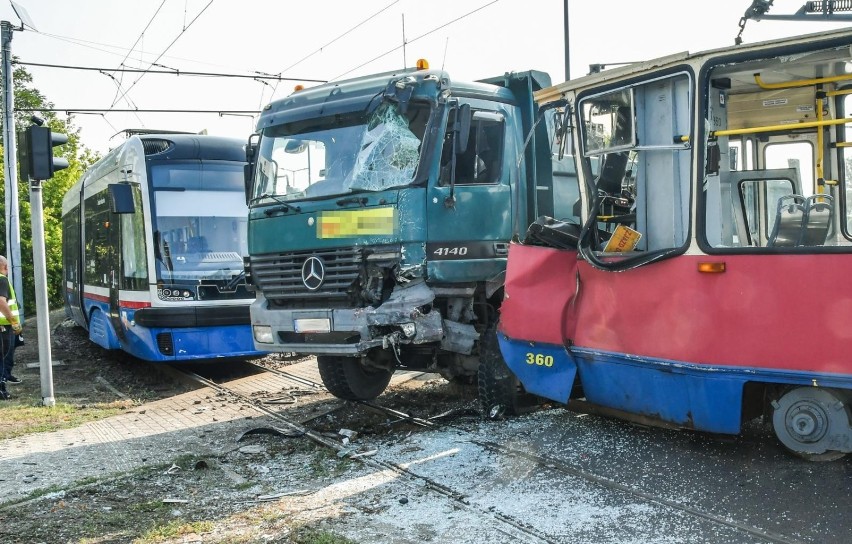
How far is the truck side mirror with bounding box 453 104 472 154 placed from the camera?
728 cm

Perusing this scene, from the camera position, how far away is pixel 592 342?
20.2ft

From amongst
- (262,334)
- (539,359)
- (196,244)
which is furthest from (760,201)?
(196,244)

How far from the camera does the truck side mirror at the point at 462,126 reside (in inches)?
287

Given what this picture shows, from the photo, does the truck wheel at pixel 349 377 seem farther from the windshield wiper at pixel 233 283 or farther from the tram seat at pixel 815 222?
the tram seat at pixel 815 222

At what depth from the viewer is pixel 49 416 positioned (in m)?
9.12

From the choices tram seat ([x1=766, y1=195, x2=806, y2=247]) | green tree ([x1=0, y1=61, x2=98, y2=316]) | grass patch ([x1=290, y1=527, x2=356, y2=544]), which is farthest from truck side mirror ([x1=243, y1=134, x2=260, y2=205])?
green tree ([x1=0, y1=61, x2=98, y2=316])

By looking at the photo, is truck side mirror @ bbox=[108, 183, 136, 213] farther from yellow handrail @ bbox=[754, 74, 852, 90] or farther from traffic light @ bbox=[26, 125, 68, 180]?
yellow handrail @ bbox=[754, 74, 852, 90]

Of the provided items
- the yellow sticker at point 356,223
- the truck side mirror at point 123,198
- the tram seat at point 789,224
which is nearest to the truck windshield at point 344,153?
the yellow sticker at point 356,223

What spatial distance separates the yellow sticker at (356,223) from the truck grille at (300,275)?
0.15 m

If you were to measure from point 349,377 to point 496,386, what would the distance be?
1.72 meters

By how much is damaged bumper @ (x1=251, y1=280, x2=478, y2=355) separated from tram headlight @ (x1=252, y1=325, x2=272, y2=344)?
0.16m

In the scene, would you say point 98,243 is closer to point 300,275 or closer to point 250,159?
point 250,159

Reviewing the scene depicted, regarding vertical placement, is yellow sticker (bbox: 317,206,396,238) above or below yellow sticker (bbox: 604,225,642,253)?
above

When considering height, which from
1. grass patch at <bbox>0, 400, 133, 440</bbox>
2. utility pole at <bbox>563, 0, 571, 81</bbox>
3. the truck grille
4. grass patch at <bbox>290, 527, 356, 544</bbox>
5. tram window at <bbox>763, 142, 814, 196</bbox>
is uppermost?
utility pole at <bbox>563, 0, 571, 81</bbox>
